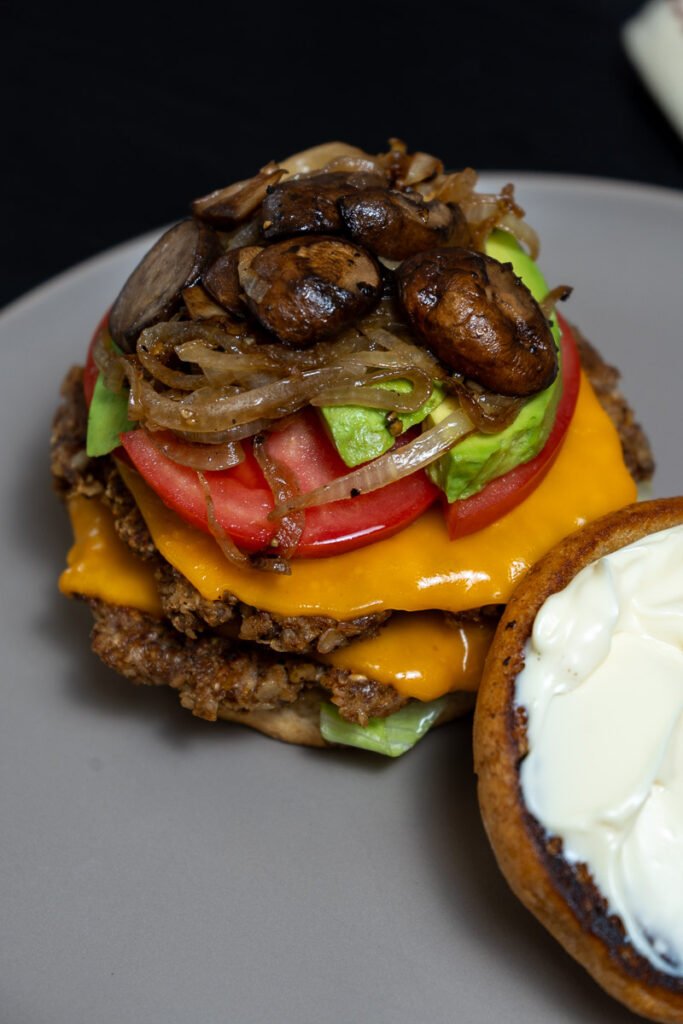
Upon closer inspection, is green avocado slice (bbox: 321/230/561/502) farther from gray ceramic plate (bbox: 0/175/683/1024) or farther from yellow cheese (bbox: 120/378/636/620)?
gray ceramic plate (bbox: 0/175/683/1024)

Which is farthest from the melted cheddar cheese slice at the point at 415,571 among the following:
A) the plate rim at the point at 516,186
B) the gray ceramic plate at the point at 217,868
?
the plate rim at the point at 516,186

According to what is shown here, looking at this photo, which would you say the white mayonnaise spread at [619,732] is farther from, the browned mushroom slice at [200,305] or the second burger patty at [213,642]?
the browned mushroom slice at [200,305]

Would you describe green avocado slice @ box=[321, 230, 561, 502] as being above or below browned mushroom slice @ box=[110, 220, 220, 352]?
below

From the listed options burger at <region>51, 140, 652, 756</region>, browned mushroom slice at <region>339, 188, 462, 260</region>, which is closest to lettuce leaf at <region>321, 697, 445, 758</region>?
burger at <region>51, 140, 652, 756</region>

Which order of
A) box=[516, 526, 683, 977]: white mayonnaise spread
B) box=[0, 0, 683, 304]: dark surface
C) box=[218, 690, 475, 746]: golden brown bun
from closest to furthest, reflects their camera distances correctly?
box=[516, 526, 683, 977]: white mayonnaise spread → box=[218, 690, 475, 746]: golden brown bun → box=[0, 0, 683, 304]: dark surface

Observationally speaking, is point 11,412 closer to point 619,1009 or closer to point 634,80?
point 619,1009

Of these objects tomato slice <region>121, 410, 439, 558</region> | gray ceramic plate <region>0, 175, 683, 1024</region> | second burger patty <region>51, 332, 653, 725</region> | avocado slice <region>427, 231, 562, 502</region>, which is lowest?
gray ceramic plate <region>0, 175, 683, 1024</region>
